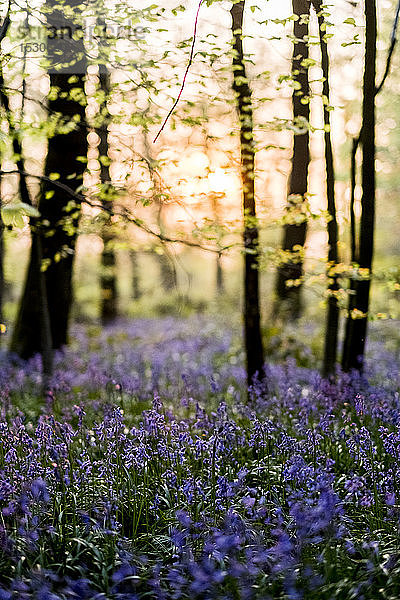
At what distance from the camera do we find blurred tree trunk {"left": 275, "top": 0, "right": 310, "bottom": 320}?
688 cm

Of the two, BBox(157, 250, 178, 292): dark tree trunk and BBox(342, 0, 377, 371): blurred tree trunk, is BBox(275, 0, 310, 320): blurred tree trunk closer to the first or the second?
BBox(342, 0, 377, 371): blurred tree trunk

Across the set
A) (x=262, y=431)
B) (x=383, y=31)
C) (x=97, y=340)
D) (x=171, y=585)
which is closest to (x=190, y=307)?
(x=97, y=340)

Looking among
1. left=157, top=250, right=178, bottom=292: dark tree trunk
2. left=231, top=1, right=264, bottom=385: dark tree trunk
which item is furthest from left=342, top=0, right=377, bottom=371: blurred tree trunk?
left=157, top=250, right=178, bottom=292: dark tree trunk

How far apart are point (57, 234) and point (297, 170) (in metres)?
5.16

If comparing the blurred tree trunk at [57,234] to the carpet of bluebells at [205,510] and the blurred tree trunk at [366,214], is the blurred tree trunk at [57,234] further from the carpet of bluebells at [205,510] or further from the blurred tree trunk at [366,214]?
the blurred tree trunk at [366,214]

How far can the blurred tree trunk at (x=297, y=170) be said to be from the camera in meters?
6.88

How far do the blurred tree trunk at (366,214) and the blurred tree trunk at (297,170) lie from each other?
2.70ft

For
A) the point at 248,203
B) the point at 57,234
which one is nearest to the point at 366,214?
the point at 248,203

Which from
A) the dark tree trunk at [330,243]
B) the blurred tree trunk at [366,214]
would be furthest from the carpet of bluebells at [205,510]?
the dark tree trunk at [330,243]

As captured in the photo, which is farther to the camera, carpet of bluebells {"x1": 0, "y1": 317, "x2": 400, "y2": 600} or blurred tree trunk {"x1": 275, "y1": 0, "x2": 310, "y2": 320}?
blurred tree trunk {"x1": 275, "y1": 0, "x2": 310, "y2": 320}

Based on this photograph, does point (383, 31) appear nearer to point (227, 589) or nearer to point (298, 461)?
point (298, 461)

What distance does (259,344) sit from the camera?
27.0ft

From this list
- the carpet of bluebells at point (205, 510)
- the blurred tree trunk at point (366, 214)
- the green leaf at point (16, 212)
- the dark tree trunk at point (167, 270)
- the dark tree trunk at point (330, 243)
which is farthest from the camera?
the dark tree trunk at point (167, 270)

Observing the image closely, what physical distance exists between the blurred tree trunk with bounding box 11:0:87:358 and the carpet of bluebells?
339 cm
